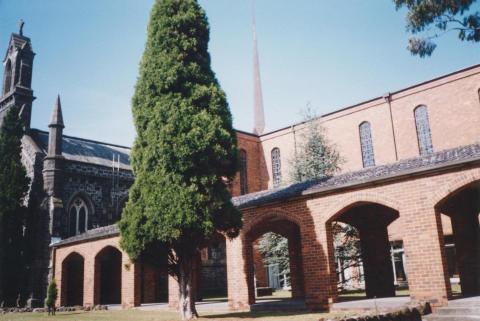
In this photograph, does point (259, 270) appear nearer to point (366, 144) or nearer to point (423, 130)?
point (366, 144)

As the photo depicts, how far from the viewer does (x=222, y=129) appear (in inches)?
455

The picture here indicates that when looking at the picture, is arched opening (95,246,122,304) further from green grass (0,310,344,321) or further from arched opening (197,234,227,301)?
green grass (0,310,344,321)

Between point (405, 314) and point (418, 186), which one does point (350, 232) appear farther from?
point (405, 314)

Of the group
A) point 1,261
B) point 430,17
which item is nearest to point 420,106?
point 430,17

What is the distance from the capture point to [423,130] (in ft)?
89.5

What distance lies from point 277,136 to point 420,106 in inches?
467

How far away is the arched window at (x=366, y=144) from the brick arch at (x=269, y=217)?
57.4 ft

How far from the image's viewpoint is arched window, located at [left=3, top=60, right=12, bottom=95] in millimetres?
29797

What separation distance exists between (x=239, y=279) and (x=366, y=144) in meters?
19.2

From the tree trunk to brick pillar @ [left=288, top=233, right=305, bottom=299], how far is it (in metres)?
7.85

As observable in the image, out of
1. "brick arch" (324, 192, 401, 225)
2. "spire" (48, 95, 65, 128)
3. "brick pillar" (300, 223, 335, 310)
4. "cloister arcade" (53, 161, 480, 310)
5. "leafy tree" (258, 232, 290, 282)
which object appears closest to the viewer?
"cloister arcade" (53, 161, 480, 310)

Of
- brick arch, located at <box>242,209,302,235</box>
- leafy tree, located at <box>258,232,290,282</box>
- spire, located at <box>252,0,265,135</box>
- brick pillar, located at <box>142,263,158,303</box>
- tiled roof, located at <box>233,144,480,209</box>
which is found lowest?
brick pillar, located at <box>142,263,158,303</box>

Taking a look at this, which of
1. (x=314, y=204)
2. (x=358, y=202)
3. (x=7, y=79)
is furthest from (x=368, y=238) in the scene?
(x=7, y=79)

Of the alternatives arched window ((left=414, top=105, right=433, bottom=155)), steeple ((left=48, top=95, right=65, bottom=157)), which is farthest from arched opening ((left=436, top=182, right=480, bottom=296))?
steeple ((left=48, top=95, right=65, bottom=157))
